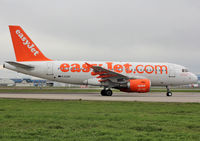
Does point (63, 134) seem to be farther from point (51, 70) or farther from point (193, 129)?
point (51, 70)

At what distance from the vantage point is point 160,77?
1126 inches

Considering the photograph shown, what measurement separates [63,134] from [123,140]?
1.59 meters

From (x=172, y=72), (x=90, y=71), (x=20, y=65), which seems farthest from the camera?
(x=172, y=72)

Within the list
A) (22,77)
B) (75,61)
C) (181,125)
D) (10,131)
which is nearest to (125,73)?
(75,61)

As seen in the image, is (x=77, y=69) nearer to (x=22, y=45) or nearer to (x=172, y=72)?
(x=22, y=45)

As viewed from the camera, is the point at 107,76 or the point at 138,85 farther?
the point at 107,76

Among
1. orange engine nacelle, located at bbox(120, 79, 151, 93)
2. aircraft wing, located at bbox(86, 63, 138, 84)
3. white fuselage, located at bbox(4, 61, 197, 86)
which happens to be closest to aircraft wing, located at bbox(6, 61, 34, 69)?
white fuselage, located at bbox(4, 61, 197, 86)

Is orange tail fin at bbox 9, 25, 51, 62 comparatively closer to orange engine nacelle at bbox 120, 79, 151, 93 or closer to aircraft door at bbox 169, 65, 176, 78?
orange engine nacelle at bbox 120, 79, 151, 93

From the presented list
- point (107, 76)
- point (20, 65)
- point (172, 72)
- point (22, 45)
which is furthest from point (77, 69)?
point (172, 72)

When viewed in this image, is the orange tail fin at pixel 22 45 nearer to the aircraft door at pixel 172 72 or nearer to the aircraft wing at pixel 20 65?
the aircraft wing at pixel 20 65

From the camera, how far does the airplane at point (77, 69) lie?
1030 inches

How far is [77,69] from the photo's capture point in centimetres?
2734

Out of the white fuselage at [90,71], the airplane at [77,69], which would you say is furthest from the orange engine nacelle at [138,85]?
the white fuselage at [90,71]

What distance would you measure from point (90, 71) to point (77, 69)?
4.57ft
